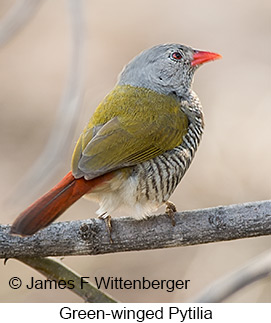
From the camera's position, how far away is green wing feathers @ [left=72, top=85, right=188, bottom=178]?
10.8ft

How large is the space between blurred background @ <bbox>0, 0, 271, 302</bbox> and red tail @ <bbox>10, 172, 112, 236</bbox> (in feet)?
6.51

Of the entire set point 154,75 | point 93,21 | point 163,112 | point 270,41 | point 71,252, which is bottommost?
point 71,252

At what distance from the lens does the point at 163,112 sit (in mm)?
3660

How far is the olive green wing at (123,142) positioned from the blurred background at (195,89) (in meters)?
1.67

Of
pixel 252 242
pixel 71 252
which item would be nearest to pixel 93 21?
pixel 252 242

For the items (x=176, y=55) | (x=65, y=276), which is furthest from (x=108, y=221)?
(x=176, y=55)

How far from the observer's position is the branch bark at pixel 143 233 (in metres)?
3.09

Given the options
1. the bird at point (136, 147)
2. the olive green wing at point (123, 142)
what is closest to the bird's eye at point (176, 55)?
the bird at point (136, 147)

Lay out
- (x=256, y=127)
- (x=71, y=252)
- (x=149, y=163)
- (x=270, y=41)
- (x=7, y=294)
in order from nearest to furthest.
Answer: (x=71, y=252) → (x=149, y=163) → (x=7, y=294) → (x=256, y=127) → (x=270, y=41)

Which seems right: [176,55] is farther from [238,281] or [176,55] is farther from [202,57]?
[238,281]

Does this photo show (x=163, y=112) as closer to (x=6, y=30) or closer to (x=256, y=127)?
(x=6, y=30)

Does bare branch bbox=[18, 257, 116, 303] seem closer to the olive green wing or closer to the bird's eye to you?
the olive green wing

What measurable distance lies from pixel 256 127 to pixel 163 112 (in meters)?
2.56

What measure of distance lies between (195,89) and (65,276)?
3.55m
